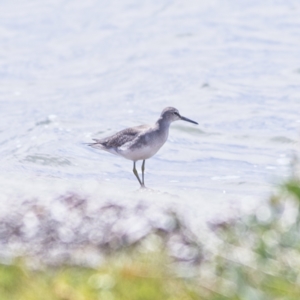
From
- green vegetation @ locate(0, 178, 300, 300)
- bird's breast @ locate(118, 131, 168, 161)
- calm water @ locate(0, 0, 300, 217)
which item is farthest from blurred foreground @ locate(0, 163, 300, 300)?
bird's breast @ locate(118, 131, 168, 161)

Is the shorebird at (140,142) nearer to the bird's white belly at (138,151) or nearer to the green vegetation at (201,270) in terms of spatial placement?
the bird's white belly at (138,151)

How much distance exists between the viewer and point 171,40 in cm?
1773

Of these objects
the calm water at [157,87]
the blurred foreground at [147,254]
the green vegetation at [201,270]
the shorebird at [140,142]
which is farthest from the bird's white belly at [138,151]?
the green vegetation at [201,270]

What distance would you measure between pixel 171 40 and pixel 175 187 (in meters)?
8.40

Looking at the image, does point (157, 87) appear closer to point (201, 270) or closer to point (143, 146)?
point (143, 146)

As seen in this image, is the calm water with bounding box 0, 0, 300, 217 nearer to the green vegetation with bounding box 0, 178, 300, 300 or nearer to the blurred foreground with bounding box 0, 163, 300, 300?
the blurred foreground with bounding box 0, 163, 300, 300

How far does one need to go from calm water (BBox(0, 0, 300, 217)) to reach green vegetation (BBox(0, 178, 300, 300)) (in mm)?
2746

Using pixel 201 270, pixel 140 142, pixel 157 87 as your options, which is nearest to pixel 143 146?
pixel 140 142

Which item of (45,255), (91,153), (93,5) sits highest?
(45,255)

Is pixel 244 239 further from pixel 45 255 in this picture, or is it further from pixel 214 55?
pixel 214 55

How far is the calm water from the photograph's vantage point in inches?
429

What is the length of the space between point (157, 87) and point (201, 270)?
11588mm

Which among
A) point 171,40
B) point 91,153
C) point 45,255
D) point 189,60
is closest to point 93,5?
point 171,40

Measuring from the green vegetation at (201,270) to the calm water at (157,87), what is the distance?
108 inches
